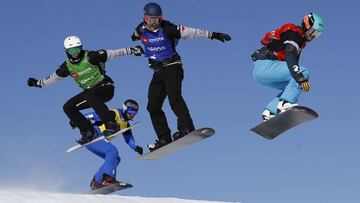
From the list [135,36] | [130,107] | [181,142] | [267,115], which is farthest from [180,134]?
[130,107]

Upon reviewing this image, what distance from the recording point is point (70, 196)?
9250mm

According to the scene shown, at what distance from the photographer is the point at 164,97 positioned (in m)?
13.4

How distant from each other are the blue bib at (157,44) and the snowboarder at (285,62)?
5.59ft

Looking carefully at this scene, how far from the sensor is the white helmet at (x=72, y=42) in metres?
14.6

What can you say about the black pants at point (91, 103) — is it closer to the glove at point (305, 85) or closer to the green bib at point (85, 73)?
the green bib at point (85, 73)

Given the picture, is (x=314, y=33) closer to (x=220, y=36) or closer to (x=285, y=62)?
(x=285, y=62)

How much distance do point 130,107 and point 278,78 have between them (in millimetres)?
5198

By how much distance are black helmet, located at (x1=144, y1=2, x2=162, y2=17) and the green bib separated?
2.29 metres

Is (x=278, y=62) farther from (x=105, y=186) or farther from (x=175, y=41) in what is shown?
(x=105, y=186)

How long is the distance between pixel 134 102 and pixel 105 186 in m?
2.37

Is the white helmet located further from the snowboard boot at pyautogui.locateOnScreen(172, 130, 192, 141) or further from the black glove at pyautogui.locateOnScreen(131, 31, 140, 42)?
the snowboard boot at pyautogui.locateOnScreen(172, 130, 192, 141)

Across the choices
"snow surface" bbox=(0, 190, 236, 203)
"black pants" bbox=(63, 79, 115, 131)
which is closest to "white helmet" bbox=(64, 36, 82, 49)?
"black pants" bbox=(63, 79, 115, 131)

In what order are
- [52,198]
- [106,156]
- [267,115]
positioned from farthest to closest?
[106,156]
[267,115]
[52,198]

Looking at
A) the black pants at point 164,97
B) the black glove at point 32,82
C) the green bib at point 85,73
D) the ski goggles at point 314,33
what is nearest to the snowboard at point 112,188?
the green bib at point 85,73
